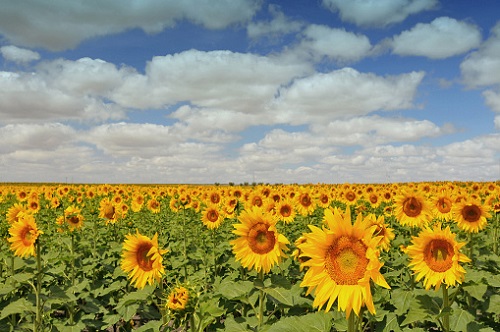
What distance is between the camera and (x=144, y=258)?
5262mm

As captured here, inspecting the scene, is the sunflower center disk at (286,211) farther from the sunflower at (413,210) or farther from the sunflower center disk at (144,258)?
the sunflower center disk at (144,258)

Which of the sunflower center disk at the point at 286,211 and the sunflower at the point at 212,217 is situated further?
the sunflower center disk at the point at 286,211

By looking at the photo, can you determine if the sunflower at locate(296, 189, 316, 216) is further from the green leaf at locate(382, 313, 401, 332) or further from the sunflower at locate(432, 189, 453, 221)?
the green leaf at locate(382, 313, 401, 332)

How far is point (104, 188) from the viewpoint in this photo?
2300 centimetres

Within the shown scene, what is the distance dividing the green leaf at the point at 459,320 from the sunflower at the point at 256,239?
6.28 ft

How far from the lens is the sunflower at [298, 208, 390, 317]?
3.00 metres

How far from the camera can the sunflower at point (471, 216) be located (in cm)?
802

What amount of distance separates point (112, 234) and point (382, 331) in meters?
9.59

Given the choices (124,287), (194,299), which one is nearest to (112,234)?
(124,287)

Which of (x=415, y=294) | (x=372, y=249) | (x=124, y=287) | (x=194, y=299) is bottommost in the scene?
(x=124, y=287)

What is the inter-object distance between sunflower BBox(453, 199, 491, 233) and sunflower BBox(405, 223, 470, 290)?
356 centimetres

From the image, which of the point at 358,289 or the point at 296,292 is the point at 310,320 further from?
the point at 296,292

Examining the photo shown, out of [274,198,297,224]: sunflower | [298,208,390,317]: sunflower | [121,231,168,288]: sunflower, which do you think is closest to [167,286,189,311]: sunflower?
[298,208,390,317]: sunflower

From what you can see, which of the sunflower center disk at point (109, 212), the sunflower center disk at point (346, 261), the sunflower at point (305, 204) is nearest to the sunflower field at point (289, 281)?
the sunflower center disk at point (346, 261)
